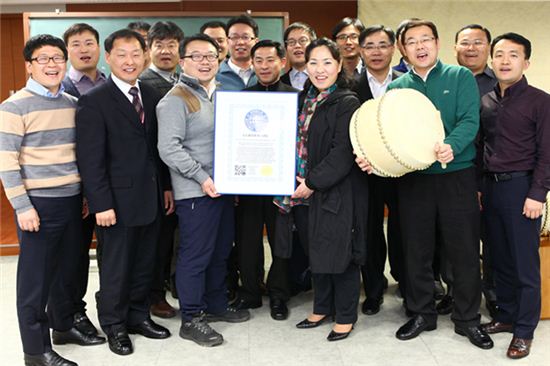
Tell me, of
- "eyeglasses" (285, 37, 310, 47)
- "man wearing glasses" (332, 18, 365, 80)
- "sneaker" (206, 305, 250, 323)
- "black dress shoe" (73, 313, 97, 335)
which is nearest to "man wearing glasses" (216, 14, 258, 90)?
"eyeglasses" (285, 37, 310, 47)

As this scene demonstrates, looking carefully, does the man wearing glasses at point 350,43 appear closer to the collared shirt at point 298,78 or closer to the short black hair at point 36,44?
the collared shirt at point 298,78

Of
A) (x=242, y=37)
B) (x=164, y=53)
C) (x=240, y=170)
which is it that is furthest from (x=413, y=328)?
(x=164, y=53)

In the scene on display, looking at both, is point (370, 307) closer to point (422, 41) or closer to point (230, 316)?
point (230, 316)

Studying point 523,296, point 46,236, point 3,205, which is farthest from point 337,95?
point 3,205

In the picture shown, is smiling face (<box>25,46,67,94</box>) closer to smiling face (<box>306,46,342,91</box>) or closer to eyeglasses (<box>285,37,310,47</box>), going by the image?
smiling face (<box>306,46,342,91</box>)

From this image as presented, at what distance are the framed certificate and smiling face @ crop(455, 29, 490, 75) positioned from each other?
1.33 meters

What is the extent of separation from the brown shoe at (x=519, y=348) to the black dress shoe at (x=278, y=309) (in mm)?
1251

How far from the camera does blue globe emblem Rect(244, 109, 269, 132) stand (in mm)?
3021

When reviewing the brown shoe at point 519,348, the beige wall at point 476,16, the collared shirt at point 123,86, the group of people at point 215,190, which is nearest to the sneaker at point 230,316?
the group of people at point 215,190

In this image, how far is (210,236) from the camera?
10.3 ft

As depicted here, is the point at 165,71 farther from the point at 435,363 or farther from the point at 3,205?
the point at 3,205

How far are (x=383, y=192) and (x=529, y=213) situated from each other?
853mm

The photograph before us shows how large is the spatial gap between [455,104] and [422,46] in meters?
0.34

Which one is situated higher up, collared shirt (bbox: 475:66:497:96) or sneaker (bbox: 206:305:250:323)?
collared shirt (bbox: 475:66:497:96)
